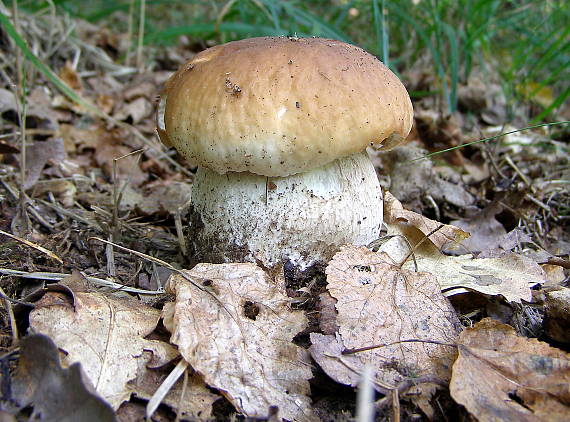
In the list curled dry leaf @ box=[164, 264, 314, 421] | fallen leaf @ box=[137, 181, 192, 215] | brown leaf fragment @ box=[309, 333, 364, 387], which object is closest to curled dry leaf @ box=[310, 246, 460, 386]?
brown leaf fragment @ box=[309, 333, 364, 387]

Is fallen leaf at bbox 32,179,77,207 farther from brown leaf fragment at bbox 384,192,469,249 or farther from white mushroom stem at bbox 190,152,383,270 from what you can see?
brown leaf fragment at bbox 384,192,469,249

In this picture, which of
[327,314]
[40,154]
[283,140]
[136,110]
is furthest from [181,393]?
[136,110]

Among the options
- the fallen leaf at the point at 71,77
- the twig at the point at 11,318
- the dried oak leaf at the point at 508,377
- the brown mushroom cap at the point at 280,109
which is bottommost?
the dried oak leaf at the point at 508,377

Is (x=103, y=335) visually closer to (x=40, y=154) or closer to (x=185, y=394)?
(x=185, y=394)

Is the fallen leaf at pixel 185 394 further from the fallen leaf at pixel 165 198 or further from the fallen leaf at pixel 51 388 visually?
the fallen leaf at pixel 165 198

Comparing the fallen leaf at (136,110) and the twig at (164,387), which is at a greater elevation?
the twig at (164,387)

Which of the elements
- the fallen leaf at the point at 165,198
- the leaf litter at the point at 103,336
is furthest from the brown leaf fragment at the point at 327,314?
the fallen leaf at the point at 165,198

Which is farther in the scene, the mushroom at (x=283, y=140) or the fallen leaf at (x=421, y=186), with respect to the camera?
the fallen leaf at (x=421, y=186)
